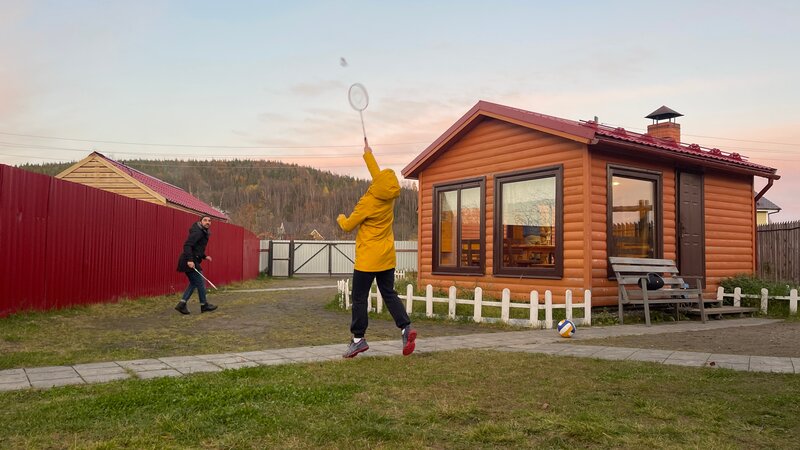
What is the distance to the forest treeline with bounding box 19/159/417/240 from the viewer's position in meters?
81.1

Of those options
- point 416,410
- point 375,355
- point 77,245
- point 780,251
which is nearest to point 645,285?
point 375,355

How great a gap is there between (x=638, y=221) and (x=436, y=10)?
6136 mm

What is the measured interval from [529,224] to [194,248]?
6.35 metres

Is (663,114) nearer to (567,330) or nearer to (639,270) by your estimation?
(639,270)

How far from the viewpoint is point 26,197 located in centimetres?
863

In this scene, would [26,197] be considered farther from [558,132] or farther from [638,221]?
[638,221]

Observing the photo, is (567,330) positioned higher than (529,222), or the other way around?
(529,222)

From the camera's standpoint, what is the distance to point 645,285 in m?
9.37

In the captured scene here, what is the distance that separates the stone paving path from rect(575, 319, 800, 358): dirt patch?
1.40ft

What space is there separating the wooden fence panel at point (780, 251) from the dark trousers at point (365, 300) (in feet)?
48.1

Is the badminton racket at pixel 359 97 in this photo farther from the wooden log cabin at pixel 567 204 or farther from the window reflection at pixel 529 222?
the window reflection at pixel 529 222

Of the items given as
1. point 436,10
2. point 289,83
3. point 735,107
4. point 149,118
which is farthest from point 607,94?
point 149,118

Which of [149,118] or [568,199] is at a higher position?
[149,118]

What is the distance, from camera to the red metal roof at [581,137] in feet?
32.3
